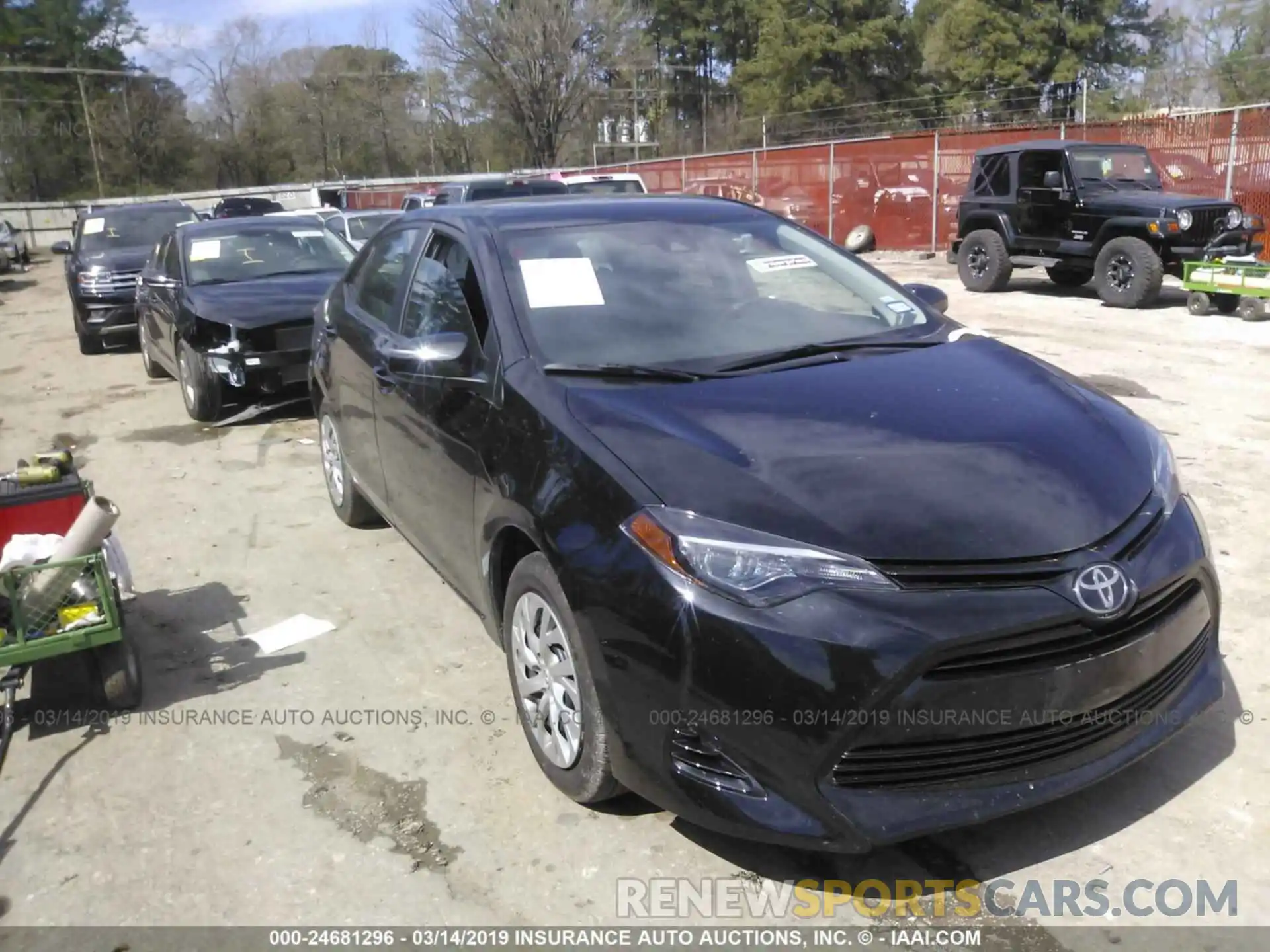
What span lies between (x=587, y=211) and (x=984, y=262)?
38.4ft

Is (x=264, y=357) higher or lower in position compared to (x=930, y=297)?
lower

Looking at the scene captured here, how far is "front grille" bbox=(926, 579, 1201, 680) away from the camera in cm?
247

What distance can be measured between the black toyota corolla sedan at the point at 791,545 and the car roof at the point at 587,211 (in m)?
0.11

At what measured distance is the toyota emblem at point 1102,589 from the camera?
101 inches

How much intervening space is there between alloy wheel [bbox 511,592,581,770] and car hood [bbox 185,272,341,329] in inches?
224

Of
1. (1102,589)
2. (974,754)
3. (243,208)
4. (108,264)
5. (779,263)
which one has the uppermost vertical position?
A: (779,263)

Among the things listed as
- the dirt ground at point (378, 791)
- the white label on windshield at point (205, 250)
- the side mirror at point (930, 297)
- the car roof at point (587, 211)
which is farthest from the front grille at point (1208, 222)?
the white label on windshield at point (205, 250)

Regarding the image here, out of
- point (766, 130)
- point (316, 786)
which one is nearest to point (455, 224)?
point (316, 786)

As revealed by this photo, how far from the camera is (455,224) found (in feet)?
13.6

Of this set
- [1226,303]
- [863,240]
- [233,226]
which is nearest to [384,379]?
[233,226]

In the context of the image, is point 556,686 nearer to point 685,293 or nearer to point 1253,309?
point 685,293

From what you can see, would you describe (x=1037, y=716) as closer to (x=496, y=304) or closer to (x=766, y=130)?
(x=496, y=304)

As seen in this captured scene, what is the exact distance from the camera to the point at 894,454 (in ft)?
9.47

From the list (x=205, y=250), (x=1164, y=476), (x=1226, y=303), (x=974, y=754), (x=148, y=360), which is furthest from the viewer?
(x=1226, y=303)
